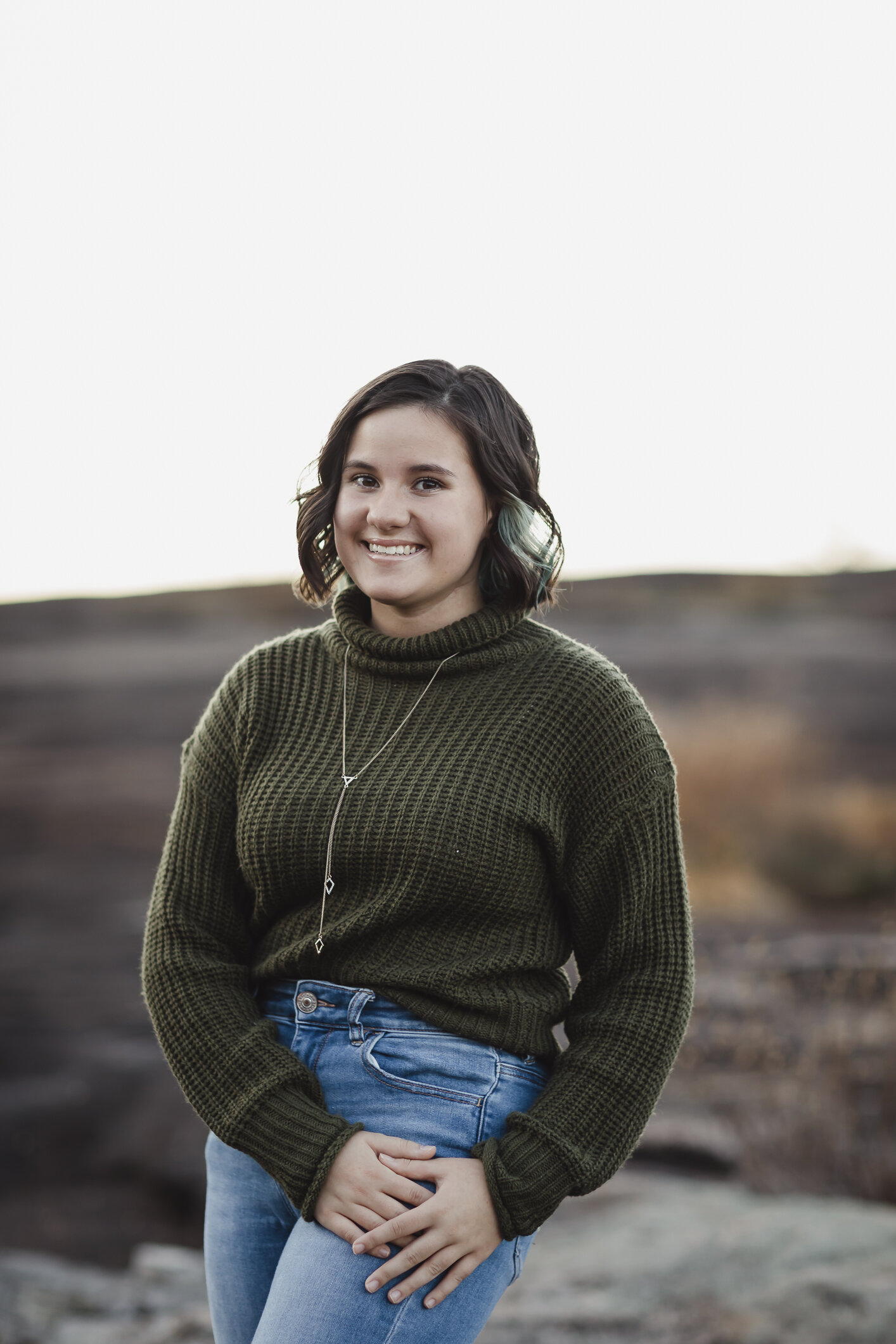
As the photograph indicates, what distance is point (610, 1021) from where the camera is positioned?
145 cm

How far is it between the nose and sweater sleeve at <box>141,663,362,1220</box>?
32 cm

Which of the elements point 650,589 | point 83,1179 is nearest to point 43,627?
point 650,589

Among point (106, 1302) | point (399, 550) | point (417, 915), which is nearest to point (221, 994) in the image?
point (417, 915)

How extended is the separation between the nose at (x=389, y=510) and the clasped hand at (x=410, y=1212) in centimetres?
78

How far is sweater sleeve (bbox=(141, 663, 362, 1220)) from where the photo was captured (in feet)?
4.55

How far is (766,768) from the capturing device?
9.05 m

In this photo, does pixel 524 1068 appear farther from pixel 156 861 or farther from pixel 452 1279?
pixel 156 861

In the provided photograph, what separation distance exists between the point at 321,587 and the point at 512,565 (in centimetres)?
34

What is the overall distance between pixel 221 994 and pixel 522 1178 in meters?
0.46

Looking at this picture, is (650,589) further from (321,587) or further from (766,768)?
(321,587)

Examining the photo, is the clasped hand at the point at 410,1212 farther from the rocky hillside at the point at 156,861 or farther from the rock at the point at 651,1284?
the rocky hillside at the point at 156,861

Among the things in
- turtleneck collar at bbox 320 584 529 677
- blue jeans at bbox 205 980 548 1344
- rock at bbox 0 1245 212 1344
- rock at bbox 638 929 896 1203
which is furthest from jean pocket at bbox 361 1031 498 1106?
rock at bbox 638 929 896 1203

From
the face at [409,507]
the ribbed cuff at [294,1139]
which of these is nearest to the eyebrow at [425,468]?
the face at [409,507]

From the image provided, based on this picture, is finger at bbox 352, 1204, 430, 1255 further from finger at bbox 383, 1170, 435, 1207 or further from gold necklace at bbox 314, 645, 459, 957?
gold necklace at bbox 314, 645, 459, 957
